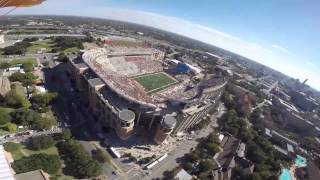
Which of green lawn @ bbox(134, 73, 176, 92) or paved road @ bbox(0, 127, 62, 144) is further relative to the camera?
green lawn @ bbox(134, 73, 176, 92)

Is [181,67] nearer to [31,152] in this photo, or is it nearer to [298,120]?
[298,120]

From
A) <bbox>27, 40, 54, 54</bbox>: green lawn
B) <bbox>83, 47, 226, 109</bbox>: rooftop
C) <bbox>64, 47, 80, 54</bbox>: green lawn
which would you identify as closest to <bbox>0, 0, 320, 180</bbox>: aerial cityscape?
<bbox>83, 47, 226, 109</bbox>: rooftop

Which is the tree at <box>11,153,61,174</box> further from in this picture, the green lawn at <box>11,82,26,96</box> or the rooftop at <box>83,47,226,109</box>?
the green lawn at <box>11,82,26,96</box>

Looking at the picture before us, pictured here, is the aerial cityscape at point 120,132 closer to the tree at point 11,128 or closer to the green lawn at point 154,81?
the tree at point 11,128

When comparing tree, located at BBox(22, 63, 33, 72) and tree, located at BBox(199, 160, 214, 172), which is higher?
tree, located at BBox(199, 160, 214, 172)

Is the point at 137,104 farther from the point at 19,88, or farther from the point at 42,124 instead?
the point at 19,88

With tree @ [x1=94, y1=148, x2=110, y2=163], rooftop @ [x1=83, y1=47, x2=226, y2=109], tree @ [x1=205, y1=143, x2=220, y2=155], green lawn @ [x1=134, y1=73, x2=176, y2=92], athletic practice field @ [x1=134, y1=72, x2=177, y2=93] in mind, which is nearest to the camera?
tree @ [x1=94, y1=148, x2=110, y2=163]

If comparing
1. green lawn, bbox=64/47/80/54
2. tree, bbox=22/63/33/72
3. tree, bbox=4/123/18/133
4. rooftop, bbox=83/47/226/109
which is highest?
rooftop, bbox=83/47/226/109
